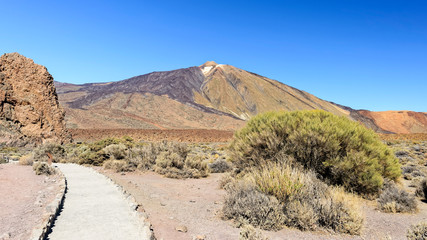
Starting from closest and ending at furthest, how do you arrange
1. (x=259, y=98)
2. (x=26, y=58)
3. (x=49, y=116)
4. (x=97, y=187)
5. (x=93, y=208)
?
1. (x=93, y=208)
2. (x=97, y=187)
3. (x=49, y=116)
4. (x=26, y=58)
5. (x=259, y=98)

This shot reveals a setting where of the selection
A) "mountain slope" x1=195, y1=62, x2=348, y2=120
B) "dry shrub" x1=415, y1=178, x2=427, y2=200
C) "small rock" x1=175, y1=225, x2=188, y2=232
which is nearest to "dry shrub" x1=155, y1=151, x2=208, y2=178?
"small rock" x1=175, y1=225, x2=188, y2=232

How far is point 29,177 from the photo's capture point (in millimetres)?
11008

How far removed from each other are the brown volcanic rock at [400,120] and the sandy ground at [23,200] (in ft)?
430

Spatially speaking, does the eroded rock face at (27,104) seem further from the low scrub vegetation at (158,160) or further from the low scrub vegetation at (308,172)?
the low scrub vegetation at (308,172)

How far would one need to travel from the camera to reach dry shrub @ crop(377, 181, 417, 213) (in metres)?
7.21

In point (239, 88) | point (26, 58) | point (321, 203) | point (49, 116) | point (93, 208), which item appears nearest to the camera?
point (321, 203)

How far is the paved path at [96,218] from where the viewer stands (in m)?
4.80

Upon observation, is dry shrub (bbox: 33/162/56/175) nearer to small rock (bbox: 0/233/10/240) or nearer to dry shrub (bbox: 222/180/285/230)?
small rock (bbox: 0/233/10/240)

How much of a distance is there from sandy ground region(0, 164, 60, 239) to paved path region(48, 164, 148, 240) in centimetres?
52

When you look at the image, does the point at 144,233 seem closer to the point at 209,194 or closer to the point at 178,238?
the point at 178,238

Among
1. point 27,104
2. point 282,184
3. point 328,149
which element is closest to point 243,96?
point 27,104

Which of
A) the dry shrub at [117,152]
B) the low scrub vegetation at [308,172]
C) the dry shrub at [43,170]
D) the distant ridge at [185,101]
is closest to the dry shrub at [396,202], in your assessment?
the low scrub vegetation at [308,172]

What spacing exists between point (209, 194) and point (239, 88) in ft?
369

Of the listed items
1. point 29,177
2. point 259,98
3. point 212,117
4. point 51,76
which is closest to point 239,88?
point 259,98
